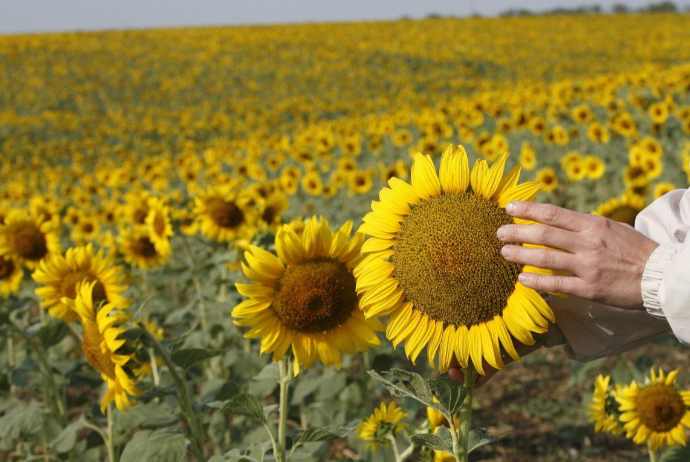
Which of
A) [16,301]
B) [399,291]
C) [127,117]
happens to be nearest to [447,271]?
[399,291]

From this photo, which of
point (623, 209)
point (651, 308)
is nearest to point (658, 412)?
point (651, 308)

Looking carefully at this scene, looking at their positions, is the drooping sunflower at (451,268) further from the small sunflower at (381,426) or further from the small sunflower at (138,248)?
→ the small sunflower at (138,248)

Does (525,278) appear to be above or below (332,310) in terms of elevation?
above

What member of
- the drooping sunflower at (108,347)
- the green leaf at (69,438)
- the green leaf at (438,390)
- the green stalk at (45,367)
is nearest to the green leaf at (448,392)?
the green leaf at (438,390)

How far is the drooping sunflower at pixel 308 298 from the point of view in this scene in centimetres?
175

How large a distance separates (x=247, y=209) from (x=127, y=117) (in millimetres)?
20212

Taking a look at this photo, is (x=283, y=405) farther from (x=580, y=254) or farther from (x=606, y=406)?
(x=606, y=406)

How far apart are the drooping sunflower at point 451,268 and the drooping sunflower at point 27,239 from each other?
2.59 m

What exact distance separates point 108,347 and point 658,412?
1.96m

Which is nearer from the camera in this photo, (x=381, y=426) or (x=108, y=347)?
(x=108, y=347)

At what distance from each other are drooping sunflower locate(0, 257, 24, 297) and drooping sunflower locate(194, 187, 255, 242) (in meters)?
1.08

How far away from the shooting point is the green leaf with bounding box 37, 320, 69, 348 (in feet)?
9.09

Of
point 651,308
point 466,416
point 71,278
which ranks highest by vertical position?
point 651,308

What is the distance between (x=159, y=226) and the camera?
13.2ft
